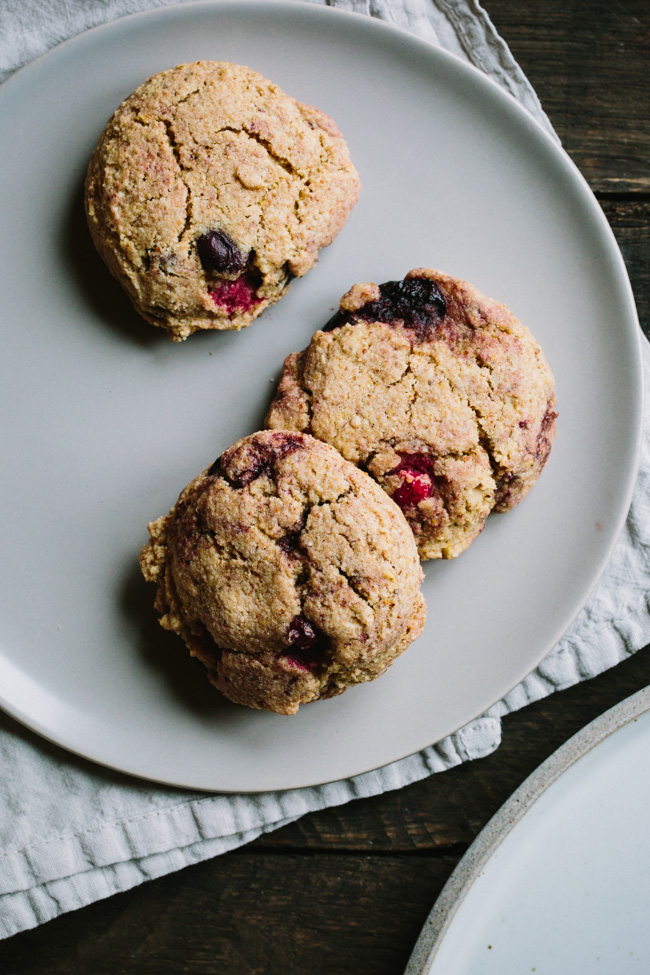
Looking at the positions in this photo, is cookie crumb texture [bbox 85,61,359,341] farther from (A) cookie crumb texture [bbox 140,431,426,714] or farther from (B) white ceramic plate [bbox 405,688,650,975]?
(B) white ceramic plate [bbox 405,688,650,975]

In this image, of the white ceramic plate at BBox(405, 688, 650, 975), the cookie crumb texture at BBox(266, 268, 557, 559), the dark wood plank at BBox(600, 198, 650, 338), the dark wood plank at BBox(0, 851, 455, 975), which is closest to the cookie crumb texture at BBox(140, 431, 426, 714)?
the cookie crumb texture at BBox(266, 268, 557, 559)

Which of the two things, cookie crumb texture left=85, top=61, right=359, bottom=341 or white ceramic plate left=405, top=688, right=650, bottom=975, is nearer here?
cookie crumb texture left=85, top=61, right=359, bottom=341

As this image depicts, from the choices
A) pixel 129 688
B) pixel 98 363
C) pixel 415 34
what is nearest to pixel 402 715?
pixel 129 688

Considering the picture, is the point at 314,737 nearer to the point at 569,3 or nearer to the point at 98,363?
the point at 98,363

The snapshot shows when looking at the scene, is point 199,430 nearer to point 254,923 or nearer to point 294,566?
point 294,566

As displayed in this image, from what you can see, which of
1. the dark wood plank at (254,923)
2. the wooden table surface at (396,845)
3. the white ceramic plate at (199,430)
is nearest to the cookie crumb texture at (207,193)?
the white ceramic plate at (199,430)

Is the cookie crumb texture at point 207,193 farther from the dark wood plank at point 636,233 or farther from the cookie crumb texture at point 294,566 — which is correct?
the dark wood plank at point 636,233

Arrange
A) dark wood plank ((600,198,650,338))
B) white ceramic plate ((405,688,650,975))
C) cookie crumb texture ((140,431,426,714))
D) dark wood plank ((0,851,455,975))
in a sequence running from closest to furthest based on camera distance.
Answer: cookie crumb texture ((140,431,426,714)) → white ceramic plate ((405,688,650,975)) → dark wood plank ((0,851,455,975)) → dark wood plank ((600,198,650,338))
